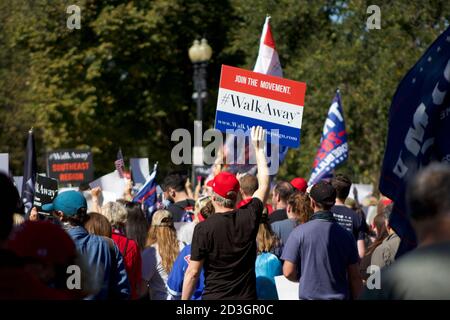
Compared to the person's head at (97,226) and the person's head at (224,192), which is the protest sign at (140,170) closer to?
the person's head at (97,226)

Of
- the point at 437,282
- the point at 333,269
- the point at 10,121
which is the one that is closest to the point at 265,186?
the point at 333,269

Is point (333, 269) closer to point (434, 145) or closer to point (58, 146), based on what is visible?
point (434, 145)

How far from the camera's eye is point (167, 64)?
33219 mm

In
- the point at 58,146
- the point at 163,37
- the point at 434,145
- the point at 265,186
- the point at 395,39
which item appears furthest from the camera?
the point at 163,37

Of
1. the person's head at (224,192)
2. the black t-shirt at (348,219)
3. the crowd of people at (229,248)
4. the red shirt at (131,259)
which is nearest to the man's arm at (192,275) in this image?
the crowd of people at (229,248)

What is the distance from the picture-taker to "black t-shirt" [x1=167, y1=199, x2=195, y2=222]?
31.7 feet

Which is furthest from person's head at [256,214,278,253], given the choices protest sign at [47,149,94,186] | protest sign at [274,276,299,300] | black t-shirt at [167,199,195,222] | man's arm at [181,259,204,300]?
protest sign at [47,149,94,186]

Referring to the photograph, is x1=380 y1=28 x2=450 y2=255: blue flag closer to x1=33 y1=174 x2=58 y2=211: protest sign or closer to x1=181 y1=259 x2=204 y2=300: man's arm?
x1=181 y1=259 x2=204 y2=300: man's arm

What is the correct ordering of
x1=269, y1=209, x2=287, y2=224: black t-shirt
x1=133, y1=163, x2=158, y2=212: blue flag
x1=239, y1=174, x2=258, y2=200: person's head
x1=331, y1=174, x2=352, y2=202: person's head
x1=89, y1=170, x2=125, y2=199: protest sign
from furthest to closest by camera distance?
x1=89, y1=170, x2=125, y2=199: protest sign, x1=133, y1=163, x2=158, y2=212: blue flag, x1=269, y1=209, x2=287, y2=224: black t-shirt, x1=331, y1=174, x2=352, y2=202: person's head, x1=239, y1=174, x2=258, y2=200: person's head

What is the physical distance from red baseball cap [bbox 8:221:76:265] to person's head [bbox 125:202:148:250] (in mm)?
4089

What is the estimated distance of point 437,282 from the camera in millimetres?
3113

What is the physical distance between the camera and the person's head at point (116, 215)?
7.22 m

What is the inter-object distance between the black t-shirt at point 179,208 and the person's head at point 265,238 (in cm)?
271
